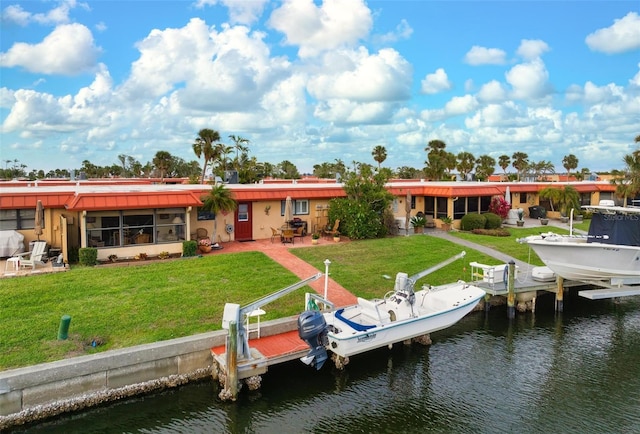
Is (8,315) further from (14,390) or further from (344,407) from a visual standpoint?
(344,407)

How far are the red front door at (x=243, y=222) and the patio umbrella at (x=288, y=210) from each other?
2.02 metres

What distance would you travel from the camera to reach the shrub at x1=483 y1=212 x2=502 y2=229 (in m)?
30.8

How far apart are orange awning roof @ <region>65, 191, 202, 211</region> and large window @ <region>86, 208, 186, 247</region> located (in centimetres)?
61

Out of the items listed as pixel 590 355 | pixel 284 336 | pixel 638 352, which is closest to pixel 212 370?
pixel 284 336

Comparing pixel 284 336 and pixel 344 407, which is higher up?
pixel 284 336

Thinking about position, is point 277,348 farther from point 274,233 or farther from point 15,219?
point 15,219

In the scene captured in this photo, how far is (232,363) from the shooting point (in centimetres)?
1159

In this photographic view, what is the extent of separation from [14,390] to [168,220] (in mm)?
11682

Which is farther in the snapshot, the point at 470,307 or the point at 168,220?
the point at 168,220

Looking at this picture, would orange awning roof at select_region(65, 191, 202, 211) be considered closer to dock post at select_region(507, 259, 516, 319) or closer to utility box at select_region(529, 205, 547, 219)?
dock post at select_region(507, 259, 516, 319)

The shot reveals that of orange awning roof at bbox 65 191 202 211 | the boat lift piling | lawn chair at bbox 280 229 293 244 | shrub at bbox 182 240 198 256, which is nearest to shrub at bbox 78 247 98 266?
orange awning roof at bbox 65 191 202 211

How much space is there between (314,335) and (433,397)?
3585mm

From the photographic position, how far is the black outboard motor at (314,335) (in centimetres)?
1216

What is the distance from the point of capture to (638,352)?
50.6 feet
